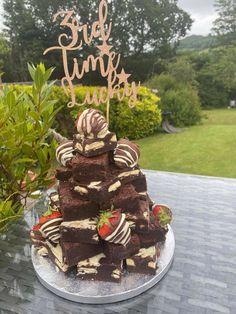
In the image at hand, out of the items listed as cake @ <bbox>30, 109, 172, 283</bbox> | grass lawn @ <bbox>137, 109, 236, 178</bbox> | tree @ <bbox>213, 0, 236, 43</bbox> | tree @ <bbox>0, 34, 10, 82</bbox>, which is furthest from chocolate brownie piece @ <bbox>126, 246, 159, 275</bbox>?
tree @ <bbox>213, 0, 236, 43</bbox>

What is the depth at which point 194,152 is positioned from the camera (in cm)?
438

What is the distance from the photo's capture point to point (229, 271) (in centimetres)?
101

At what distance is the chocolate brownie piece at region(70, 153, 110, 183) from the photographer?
88cm

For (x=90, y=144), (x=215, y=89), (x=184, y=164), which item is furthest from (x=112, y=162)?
(x=215, y=89)

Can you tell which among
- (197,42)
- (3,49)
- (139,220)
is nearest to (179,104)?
(3,49)

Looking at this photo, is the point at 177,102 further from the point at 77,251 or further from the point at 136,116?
the point at 77,251

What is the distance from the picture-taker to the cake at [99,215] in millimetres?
895

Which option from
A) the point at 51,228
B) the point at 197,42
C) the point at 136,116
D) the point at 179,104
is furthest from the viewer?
the point at 197,42

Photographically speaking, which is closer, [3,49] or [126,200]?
[126,200]

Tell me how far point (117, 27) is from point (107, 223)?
8635 mm

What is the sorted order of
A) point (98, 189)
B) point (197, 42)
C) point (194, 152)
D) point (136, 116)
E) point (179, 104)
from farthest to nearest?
point (197, 42), point (179, 104), point (136, 116), point (194, 152), point (98, 189)

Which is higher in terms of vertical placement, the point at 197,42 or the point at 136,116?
the point at 197,42

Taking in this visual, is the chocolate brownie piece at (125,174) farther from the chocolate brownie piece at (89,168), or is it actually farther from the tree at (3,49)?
the tree at (3,49)

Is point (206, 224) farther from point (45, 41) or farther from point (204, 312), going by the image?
point (45, 41)
